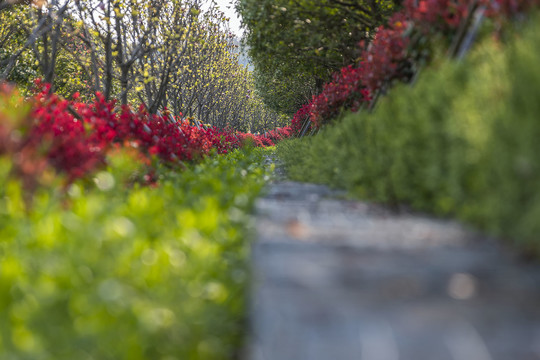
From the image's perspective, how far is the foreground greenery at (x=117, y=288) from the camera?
211cm

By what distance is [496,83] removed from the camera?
2900 millimetres

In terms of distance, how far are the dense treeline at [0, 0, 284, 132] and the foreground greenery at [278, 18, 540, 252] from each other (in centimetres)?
607

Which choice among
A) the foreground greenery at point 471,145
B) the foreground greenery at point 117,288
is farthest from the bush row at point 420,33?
the foreground greenery at point 117,288

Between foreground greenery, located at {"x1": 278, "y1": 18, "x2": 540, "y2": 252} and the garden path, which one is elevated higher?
foreground greenery, located at {"x1": 278, "y1": 18, "x2": 540, "y2": 252}

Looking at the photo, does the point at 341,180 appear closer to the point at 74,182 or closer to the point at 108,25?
the point at 74,182

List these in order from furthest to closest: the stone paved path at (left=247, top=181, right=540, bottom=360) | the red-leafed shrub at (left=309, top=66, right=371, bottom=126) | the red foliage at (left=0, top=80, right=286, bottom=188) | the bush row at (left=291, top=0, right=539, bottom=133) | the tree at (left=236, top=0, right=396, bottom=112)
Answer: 1. the tree at (left=236, top=0, right=396, bottom=112)
2. the red-leafed shrub at (left=309, top=66, right=371, bottom=126)
3. the bush row at (left=291, top=0, right=539, bottom=133)
4. the red foliage at (left=0, top=80, right=286, bottom=188)
5. the stone paved path at (left=247, top=181, right=540, bottom=360)

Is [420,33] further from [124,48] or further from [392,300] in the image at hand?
[124,48]

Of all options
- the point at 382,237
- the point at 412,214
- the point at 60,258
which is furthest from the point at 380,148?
the point at 60,258

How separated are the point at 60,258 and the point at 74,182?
2393mm

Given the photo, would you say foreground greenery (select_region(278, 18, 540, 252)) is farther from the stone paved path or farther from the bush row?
the bush row

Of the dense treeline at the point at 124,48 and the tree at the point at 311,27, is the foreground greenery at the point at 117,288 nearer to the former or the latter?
the dense treeline at the point at 124,48

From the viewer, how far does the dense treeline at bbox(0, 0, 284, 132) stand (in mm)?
10078

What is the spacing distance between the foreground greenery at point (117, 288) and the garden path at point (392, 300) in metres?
0.32

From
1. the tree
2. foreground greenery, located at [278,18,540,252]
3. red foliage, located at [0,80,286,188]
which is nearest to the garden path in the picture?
foreground greenery, located at [278,18,540,252]
